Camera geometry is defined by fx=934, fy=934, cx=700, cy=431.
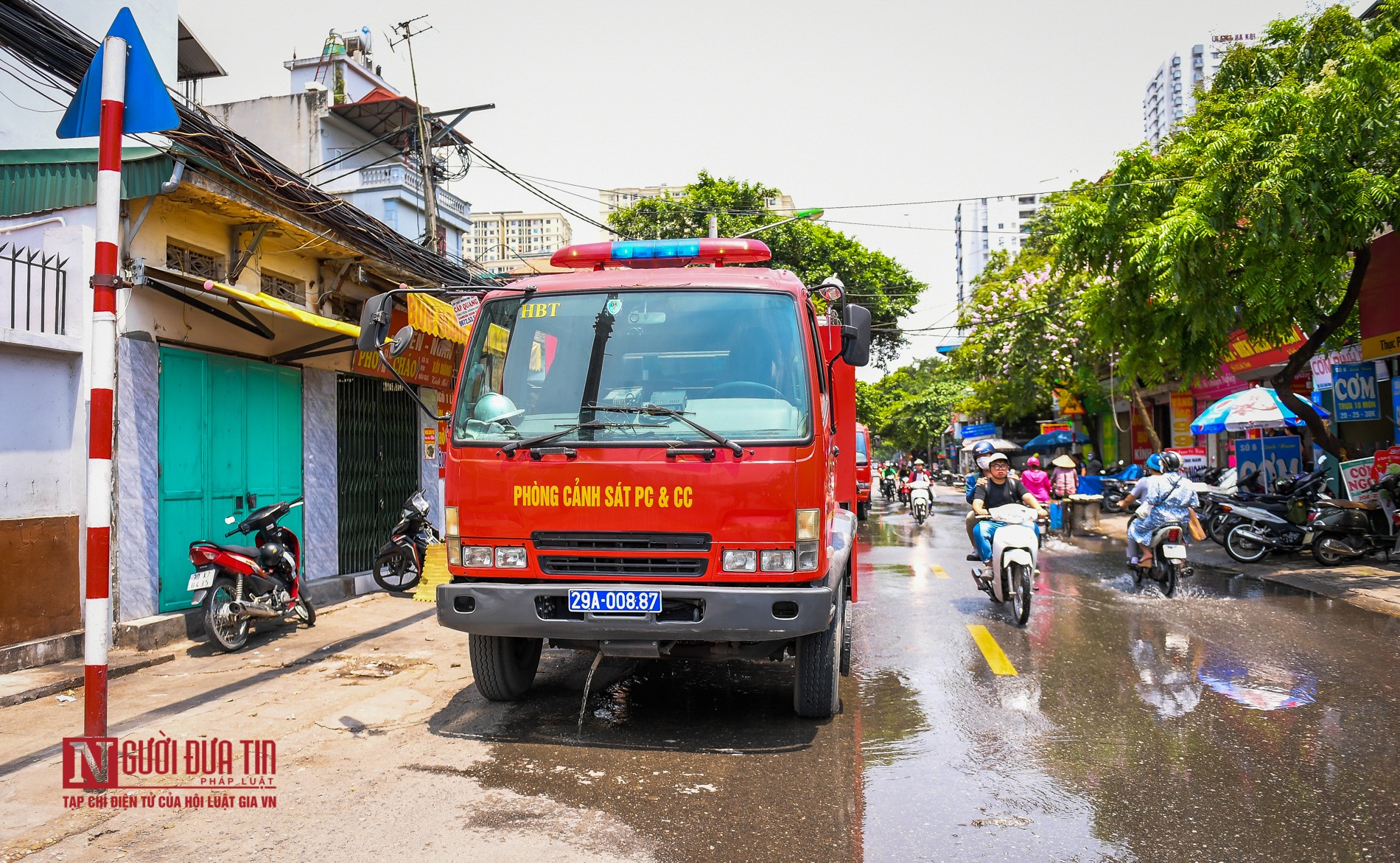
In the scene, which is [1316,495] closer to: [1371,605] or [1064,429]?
[1371,605]

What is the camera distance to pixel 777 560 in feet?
15.0

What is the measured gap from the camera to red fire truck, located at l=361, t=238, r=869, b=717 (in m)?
4.57

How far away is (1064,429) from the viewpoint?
3406 centimetres

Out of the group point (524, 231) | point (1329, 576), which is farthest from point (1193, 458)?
point (524, 231)

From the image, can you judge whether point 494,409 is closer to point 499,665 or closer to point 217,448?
point 499,665

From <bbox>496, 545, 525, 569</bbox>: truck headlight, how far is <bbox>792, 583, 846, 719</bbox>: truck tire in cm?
152

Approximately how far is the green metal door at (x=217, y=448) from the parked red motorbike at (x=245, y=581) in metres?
0.31

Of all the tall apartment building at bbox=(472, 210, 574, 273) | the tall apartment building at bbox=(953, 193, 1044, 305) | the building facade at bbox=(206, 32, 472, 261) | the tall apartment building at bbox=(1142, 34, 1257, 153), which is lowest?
the building facade at bbox=(206, 32, 472, 261)

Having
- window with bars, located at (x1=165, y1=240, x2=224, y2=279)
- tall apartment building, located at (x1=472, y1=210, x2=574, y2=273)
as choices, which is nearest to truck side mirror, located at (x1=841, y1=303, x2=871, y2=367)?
window with bars, located at (x1=165, y1=240, x2=224, y2=279)

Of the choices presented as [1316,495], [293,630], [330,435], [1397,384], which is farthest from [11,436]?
[1397,384]

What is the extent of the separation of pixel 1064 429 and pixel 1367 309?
2087 centimetres

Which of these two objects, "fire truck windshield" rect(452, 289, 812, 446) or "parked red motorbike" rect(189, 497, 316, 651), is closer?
"fire truck windshield" rect(452, 289, 812, 446)

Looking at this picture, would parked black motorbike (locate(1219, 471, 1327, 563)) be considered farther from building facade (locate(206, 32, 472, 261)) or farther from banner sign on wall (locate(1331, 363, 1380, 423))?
building facade (locate(206, 32, 472, 261))

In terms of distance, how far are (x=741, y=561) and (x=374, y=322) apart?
241 centimetres
